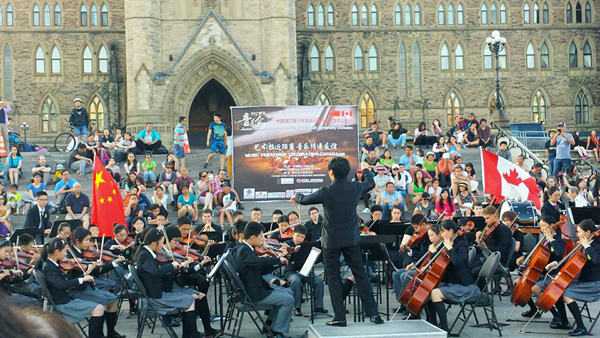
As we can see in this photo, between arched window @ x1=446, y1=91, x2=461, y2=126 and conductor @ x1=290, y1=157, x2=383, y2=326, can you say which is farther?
arched window @ x1=446, y1=91, x2=461, y2=126

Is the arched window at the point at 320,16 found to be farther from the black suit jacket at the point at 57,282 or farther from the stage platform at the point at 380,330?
the stage platform at the point at 380,330

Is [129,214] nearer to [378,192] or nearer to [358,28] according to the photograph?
[378,192]

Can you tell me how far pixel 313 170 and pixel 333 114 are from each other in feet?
4.32

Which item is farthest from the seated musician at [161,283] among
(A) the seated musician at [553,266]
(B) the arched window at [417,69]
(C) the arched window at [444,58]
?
(C) the arched window at [444,58]

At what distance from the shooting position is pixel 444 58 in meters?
43.1

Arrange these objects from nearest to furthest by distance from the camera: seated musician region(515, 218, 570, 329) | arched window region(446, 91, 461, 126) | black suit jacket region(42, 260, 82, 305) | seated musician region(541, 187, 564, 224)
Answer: black suit jacket region(42, 260, 82, 305)
seated musician region(515, 218, 570, 329)
seated musician region(541, 187, 564, 224)
arched window region(446, 91, 461, 126)

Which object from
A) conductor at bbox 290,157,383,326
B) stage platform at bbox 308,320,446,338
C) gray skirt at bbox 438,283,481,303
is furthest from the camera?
gray skirt at bbox 438,283,481,303

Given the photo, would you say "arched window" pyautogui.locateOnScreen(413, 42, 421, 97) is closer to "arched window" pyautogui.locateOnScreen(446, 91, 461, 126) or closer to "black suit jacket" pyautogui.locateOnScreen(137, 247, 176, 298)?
"arched window" pyautogui.locateOnScreen(446, 91, 461, 126)

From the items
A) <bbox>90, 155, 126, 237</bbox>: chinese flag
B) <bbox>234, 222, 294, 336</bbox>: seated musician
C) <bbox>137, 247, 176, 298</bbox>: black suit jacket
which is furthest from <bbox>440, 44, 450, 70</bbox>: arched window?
<bbox>137, 247, 176, 298</bbox>: black suit jacket

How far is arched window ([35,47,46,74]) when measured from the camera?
40.5m

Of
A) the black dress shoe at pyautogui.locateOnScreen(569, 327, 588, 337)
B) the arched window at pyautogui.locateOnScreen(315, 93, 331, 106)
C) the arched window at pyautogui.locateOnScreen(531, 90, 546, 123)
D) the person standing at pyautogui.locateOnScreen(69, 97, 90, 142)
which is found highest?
the arched window at pyautogui.locateOnScreen(315, 93, 331, 106)

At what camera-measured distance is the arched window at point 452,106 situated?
42812mm

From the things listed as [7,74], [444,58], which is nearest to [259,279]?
[7,74]

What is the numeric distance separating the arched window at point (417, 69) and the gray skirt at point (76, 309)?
34.4m
